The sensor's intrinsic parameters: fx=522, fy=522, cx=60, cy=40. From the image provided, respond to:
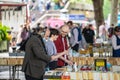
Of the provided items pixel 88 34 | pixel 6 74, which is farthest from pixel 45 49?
pixel 88 34

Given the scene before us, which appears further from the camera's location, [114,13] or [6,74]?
[114,13]

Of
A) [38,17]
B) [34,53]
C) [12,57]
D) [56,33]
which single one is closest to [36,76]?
[34,53]

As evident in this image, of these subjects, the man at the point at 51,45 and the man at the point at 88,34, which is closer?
the man at the point at 51,45

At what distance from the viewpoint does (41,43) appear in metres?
8.93

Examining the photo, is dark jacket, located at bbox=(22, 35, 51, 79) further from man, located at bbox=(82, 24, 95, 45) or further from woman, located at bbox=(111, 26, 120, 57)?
man, located at bbox=(82, 24, 95, 45)

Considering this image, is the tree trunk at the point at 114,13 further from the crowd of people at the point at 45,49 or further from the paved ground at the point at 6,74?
the crowd of people at the point at 45,49

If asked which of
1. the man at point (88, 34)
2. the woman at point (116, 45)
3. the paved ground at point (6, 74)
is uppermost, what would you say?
the woman at point (116, 45)

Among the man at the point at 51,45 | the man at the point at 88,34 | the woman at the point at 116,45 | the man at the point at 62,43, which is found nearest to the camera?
the man at the point at 51,45

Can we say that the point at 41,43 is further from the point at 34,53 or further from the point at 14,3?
the point at 14,3

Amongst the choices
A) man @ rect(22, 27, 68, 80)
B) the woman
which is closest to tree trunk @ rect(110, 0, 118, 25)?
the woman

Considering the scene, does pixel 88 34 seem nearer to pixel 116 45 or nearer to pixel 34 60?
pixel 116 45

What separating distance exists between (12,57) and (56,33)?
1.98m

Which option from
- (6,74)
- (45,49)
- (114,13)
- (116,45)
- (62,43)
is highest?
(45,49)

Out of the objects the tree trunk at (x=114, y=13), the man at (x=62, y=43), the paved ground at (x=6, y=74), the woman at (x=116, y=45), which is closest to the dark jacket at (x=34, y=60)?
the man at (x=62, y=43)
